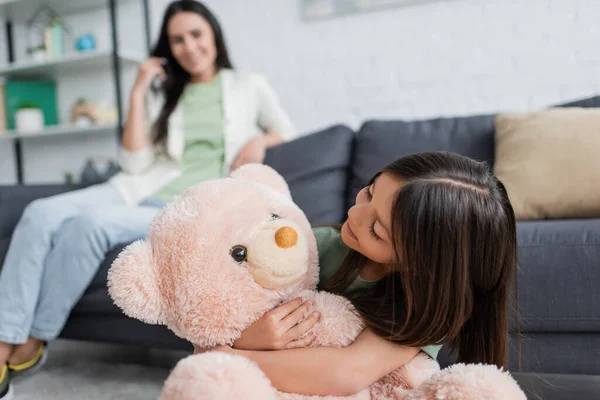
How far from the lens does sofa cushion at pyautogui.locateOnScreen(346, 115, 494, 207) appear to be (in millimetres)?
1469

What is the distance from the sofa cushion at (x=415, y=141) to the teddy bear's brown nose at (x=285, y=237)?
87 cm

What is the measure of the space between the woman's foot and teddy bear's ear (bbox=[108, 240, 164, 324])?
2.41ft

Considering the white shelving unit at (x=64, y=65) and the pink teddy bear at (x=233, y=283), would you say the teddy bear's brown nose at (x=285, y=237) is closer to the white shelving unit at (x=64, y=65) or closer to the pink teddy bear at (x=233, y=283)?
the pink teddy bear at (x=233, y=283)

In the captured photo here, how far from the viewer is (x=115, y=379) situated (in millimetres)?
1270

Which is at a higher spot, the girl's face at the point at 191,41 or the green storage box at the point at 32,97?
the girl's face at the point at 191,41

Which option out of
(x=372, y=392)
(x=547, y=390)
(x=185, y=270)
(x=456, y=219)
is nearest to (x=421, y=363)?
(x=372, y=392)

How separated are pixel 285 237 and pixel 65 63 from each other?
97.8 inches

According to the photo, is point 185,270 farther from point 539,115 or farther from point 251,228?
point 539,115

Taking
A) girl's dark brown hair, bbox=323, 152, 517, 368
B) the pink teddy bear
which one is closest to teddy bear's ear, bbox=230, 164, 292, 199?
the pink teddy bear

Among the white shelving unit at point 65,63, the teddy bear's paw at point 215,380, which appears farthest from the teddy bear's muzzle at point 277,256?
the white shelving unit at point 65,63

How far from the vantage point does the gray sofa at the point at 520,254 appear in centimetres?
98

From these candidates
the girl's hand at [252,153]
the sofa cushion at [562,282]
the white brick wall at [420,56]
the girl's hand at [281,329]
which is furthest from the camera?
the white brick wall at [420,56]

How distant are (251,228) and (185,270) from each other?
100 mm

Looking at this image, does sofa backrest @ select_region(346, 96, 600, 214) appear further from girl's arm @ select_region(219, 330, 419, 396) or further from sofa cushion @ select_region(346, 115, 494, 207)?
girl's arm @ select_region(219, 330, 419, 396)
